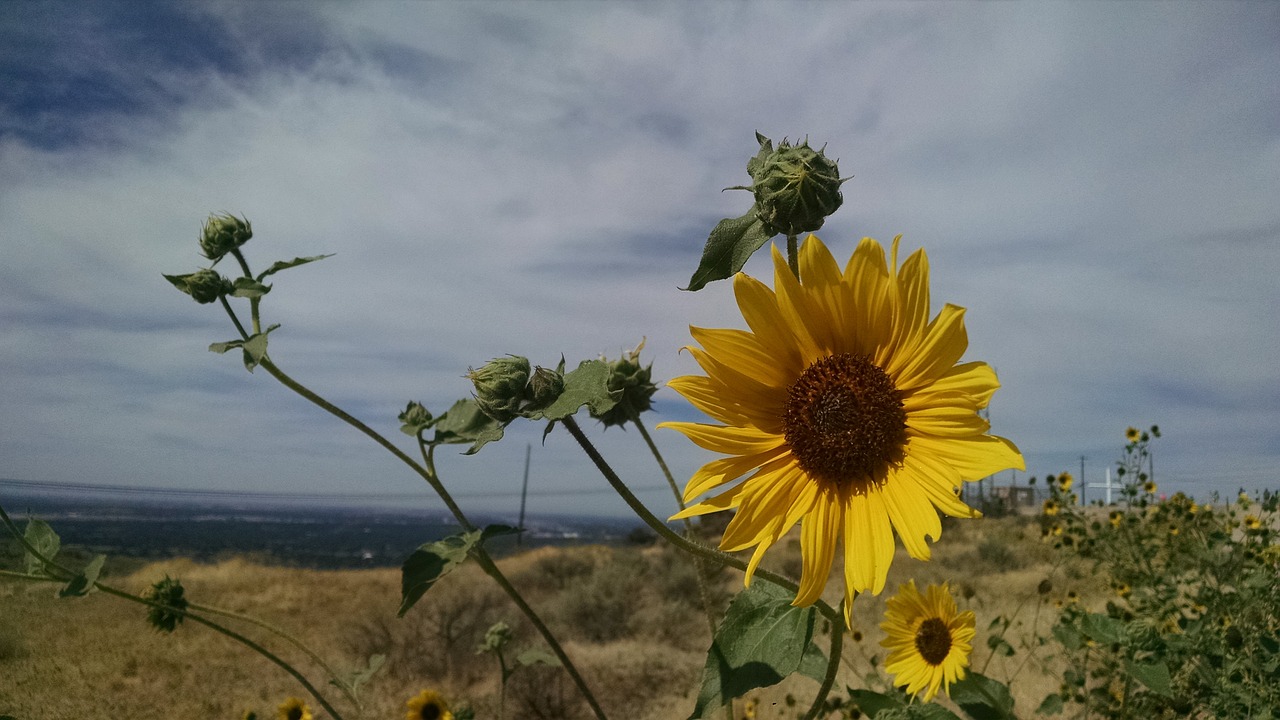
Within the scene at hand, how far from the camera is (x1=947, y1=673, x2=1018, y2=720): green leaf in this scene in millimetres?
2252

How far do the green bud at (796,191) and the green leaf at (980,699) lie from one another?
1.76 m

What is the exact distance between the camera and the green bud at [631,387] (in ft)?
5.93

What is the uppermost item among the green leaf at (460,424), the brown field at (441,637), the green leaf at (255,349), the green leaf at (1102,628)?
the green leaf at (255,349)

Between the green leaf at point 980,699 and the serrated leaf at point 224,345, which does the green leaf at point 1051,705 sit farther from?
the serrated leaf at point 224,345

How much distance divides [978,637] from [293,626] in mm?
8090

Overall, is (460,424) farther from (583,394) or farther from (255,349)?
(583,394)

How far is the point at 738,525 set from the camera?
4.04 feet

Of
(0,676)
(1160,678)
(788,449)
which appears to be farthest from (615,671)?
(788,449)

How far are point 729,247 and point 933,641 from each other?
2271 mm

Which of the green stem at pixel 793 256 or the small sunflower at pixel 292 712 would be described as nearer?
the green stem at pixel 793 256

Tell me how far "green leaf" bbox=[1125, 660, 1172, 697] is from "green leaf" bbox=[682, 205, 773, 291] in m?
2.20

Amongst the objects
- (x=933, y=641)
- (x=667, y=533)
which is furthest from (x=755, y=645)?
(x=933, y=641)

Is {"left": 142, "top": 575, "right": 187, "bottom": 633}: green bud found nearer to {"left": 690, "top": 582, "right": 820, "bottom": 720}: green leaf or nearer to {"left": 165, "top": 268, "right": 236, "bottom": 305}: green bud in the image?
{"left": 165, "top": 268, "right": 236, "bottom": 305}: green bud

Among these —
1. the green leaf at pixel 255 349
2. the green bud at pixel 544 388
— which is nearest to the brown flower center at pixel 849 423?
the green bud at pixel 544 388
